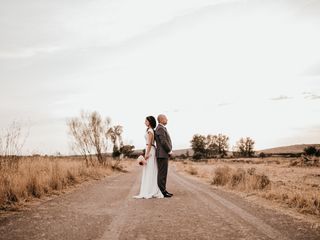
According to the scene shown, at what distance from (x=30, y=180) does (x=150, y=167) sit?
11.5ft

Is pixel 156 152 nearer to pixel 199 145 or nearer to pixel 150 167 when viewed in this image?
pixel 150 167

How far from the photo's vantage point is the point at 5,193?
7523 millimetres

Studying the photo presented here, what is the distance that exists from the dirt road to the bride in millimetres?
1539

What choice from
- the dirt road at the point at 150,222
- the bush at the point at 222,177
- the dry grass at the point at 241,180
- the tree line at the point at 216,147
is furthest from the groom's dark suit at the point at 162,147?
the tree line at the point at 216,147

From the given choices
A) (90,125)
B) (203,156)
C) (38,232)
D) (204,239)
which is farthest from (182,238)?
(203,156)

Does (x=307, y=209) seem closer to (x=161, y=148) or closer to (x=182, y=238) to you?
(x=182, y=238)

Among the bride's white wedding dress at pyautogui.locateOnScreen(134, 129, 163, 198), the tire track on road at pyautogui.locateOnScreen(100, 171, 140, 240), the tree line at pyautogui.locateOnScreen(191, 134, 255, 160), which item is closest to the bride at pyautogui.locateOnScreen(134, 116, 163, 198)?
the bride's white wedding dress at pyautogui.locateOnScreen(134, 129, 163, 198)

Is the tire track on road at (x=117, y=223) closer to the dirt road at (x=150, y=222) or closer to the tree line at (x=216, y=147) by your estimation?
the dirt road at (x=150, y=222)

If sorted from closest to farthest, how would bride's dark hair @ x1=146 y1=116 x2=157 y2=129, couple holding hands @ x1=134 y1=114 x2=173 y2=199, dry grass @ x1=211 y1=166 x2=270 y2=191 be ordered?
couple holding hands @ x1=134 y1=114 x2=173 y2=199
bride's dark hair @ x1=146 y1=116 x2=157 y2=129
dry grass @ x1=211 y1=166 x2=270 y2=191

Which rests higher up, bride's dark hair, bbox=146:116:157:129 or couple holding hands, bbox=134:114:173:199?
bride's dark hair, bbox=146:116:157:129

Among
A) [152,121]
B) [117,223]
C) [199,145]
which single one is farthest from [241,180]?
[199,145]

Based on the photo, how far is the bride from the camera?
942 cm

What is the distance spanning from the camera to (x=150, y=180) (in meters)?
9.55

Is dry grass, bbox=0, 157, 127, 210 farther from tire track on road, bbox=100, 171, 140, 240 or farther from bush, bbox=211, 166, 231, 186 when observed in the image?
bush, bbox=211, 166, 231, 186
